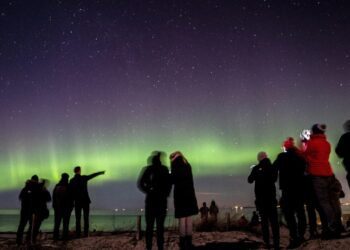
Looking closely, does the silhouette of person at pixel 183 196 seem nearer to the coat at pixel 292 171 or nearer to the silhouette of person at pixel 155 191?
the silhouette of person at pixel 155 191

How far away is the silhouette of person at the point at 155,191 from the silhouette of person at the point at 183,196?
0.25 meters

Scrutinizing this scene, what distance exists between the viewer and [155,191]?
7.65 metres

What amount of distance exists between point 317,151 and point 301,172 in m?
0.57

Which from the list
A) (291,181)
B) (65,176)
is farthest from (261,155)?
(65,176)

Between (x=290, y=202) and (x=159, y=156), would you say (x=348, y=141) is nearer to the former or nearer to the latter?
(x=290, y=202)

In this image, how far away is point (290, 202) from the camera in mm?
7492

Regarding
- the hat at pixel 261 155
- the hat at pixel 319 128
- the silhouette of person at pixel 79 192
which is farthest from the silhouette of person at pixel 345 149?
the silhouette of person at pixel 79 192

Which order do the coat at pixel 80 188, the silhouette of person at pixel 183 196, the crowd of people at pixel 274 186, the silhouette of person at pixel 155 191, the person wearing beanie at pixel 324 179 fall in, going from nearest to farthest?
the person wearing beanie at pixel 324 179, the crowd of people at pixel 274 186, the silhouette of person at pixel 183 196, the silhouette of person at pixel 155 191, the coat at pixel 80 188

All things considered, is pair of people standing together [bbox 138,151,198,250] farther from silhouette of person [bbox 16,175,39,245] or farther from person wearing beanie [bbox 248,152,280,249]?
silhouette of person [bbox 16,175,39,245]

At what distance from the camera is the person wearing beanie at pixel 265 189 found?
7.55m

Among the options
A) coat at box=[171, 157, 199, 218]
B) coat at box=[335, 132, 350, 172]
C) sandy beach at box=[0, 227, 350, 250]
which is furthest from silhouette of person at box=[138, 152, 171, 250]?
coat at box=[335, 132, 350, 172]

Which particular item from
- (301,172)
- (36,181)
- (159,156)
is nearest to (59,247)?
(36,181)

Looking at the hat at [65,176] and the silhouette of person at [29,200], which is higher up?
the hat at [65,176]

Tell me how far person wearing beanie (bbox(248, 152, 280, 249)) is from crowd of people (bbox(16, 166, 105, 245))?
520 centimetres
